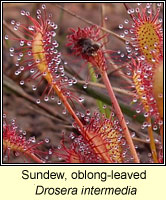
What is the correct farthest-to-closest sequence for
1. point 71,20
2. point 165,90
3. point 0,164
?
point 71,20
point 0,164
point 165,90

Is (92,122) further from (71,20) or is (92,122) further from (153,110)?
(71,20)

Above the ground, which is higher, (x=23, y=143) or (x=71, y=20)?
(x=71, y=20)

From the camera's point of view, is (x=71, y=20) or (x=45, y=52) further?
(x=71, y=20)

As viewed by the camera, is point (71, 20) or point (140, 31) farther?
point (71, 20)

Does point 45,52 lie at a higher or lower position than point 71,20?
lower

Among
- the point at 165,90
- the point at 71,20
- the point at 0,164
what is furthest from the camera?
the point at 71,20

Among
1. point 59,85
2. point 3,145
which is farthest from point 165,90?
point 3,145

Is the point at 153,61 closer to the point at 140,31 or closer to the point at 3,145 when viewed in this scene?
the point at 140,31

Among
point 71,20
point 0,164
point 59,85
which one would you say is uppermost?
point 71,20

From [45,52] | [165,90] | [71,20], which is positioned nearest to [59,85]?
[45,52]
